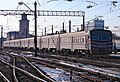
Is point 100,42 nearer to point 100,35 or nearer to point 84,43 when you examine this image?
point 100,35

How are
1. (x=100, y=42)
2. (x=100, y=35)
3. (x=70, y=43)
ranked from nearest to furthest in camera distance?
(x=100, y=42) < (x=100, y=35) < (x=70, y=43)

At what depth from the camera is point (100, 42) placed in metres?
33.5

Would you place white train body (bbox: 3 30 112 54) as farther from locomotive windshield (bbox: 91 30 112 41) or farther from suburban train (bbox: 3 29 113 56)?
locomotive windshield (bbox: 91 30 112 41)

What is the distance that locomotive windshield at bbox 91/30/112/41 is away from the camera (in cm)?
3319

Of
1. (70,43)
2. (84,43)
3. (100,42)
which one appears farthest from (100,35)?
(70,43)

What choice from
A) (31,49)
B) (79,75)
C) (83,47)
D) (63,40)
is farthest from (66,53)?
(79,75)

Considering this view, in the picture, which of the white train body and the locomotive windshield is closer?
the locomotive windshield

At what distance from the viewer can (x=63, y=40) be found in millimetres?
43188

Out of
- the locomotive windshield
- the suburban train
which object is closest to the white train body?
the suburban train

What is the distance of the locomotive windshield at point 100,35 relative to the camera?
33.2 metres

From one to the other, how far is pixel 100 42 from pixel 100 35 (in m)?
0.77

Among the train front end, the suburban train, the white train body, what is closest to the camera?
the train front end

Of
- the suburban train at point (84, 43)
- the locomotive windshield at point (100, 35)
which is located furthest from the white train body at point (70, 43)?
the locomotive windshield at point (100, 35)

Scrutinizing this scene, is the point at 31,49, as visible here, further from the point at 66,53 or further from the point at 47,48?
the point at 66,53
